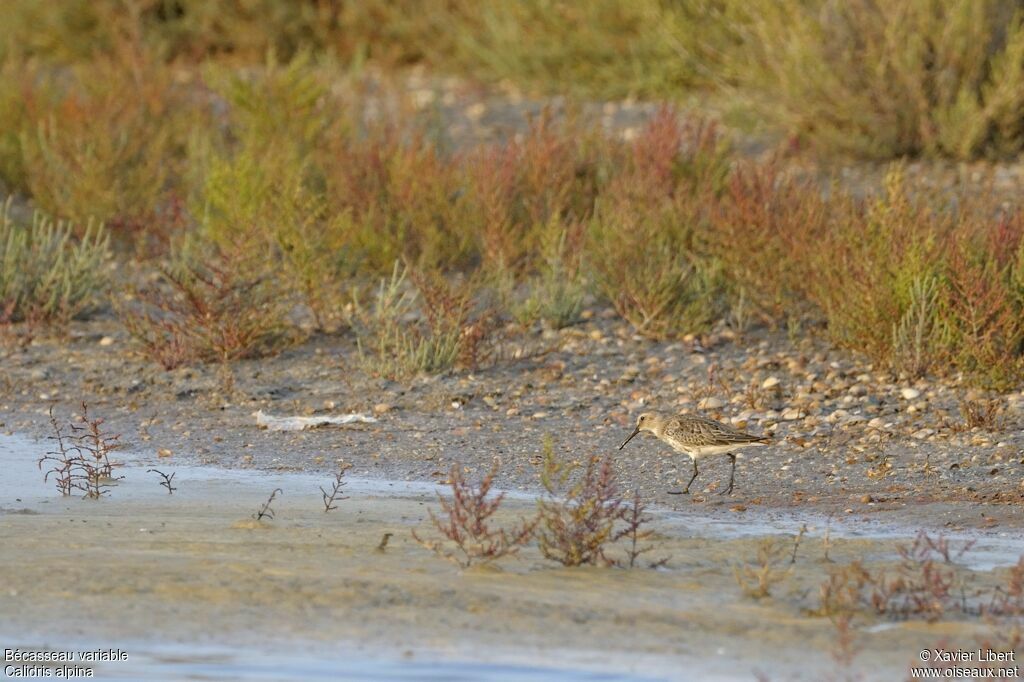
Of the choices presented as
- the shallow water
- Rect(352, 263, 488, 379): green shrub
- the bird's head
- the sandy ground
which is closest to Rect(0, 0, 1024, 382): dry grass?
Rect(352, 263, 488, 379): green shrub

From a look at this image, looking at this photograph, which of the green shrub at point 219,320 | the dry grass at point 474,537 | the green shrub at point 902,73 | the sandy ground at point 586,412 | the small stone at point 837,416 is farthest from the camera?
the green shrub at point 902,73

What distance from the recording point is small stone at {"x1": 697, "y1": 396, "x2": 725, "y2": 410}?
7.84 m

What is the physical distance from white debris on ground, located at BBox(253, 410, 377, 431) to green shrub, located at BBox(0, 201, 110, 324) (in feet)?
6.68

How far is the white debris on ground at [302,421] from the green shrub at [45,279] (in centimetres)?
203

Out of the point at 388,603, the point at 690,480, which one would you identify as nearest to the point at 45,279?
the point at 690,480

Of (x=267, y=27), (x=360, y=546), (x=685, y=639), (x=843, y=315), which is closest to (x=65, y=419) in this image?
(x=360, y=546)

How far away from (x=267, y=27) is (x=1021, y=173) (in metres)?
8.32

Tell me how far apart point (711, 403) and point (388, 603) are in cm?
343

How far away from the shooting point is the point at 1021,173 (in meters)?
11.6

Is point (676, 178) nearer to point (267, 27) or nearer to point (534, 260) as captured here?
point (534, 260)

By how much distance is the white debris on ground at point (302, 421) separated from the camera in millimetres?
7652

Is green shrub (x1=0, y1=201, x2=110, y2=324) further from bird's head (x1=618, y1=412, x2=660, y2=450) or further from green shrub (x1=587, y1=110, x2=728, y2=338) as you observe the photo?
bird's head (x1=618, y1=412, x2=660, y2=450)

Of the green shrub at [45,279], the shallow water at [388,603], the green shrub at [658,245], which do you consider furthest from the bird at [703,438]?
the green shrub at [45,279]

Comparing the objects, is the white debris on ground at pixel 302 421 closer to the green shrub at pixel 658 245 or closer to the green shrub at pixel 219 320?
the green shrub at pixel 219 320
